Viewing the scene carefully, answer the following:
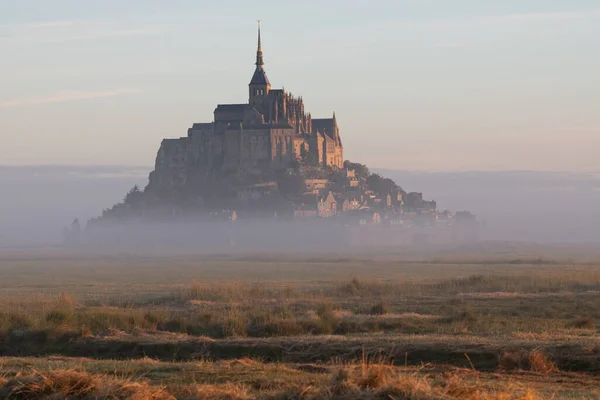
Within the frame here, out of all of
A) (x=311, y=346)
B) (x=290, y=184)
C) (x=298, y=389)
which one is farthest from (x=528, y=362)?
(x=290, y=184)

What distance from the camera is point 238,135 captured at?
132750mm

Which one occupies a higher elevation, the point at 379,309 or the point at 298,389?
the point at 298,389

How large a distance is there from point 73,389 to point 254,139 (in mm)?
121793

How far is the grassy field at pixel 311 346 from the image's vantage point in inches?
452

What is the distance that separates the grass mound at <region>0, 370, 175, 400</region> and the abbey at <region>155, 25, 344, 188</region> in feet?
396

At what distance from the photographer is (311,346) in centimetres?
1738

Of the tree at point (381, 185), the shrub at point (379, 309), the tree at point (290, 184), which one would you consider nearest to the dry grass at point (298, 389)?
the shrub at point (379, 309)

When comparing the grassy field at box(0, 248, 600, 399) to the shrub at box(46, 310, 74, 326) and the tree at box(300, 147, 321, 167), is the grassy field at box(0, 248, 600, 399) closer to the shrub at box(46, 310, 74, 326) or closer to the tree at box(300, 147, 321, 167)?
the shrub at box(46, 310, 74, 326)

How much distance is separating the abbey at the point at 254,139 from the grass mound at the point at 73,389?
120667 millimetres

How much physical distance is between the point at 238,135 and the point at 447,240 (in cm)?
3827

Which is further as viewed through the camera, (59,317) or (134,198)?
(134,198)

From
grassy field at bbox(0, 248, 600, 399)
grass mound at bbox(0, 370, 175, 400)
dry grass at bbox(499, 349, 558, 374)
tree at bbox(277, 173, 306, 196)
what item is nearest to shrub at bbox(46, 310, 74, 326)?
grassy field at bbox(0, 248, 600, 399)

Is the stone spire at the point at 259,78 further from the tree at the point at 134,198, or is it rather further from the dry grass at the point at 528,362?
the dry grass at the point at 528,362

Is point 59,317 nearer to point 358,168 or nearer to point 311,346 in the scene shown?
point 311,346
